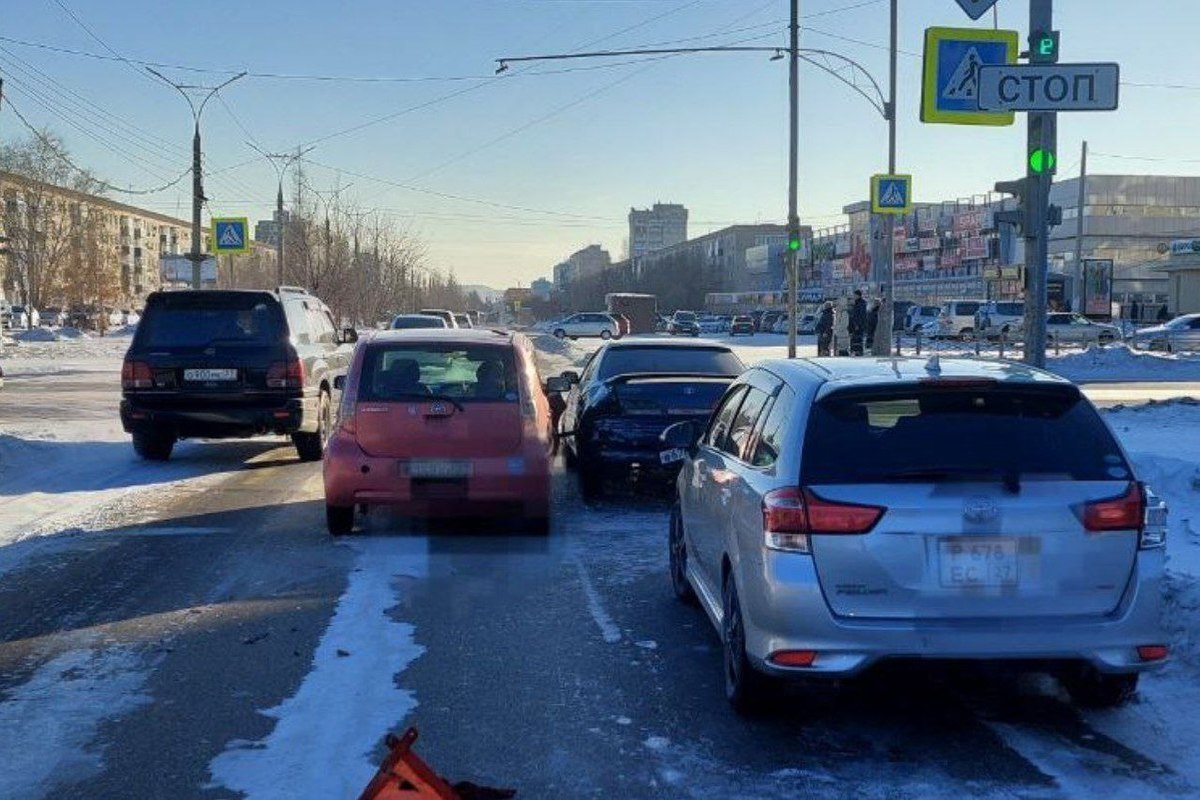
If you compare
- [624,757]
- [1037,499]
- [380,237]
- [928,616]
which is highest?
[380,237]

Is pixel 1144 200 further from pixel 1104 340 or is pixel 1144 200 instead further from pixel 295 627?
pixel 295 627

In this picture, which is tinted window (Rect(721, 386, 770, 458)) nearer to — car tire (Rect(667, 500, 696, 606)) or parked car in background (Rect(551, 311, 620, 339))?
car tire (Rect(667, 500, 696, 606))

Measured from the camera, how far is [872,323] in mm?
29969

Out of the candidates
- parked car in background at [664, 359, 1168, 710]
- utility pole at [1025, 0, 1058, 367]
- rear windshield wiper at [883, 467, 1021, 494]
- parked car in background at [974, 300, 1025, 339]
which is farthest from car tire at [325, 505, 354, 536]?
parked car in background at [974, 300, 1025, 339]

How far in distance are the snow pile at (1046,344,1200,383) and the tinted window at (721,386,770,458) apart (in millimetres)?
28210

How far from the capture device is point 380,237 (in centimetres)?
6700

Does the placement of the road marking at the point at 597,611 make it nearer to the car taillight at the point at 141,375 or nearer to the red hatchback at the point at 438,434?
the red hatchback at the point at 438,434

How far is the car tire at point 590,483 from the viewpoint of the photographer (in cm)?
1115

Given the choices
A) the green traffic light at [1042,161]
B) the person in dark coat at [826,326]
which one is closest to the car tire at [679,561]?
the green traffic light at [1042,161]

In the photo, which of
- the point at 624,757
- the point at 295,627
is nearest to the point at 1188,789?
the point at 624,757

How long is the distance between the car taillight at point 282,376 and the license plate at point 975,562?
967 centimetres

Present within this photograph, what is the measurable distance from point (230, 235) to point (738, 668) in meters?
32.1

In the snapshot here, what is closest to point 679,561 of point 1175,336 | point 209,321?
point 209,321

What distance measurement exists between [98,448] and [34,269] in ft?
235
